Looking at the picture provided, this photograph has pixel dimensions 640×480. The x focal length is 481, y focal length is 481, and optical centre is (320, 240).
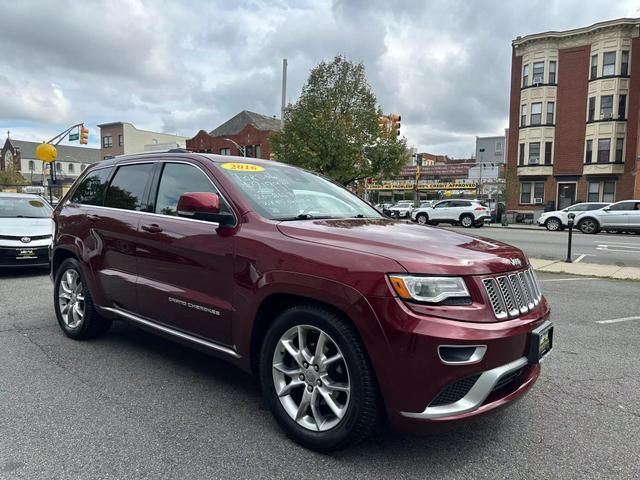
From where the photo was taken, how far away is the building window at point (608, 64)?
34188 mm

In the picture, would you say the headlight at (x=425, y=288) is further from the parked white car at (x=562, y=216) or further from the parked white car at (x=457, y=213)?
the parked white car at (x=457, y=213)

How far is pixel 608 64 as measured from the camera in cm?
3438

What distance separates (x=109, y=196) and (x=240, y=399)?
2351 millimetres

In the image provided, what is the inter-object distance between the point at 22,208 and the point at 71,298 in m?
6.17

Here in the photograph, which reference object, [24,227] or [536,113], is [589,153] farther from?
[24,227]

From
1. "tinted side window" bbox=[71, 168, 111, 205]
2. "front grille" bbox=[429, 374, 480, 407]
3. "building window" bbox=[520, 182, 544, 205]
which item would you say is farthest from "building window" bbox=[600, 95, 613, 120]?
"front grille" bbox=[429, 374, 480, 407]

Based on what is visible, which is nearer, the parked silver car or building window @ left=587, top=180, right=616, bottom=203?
the parked silver car

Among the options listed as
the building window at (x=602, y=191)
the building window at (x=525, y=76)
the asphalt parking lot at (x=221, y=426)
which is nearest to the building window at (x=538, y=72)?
the building window at (x=525, y=76)

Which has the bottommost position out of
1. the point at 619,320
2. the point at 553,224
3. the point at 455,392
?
the point at 619,320

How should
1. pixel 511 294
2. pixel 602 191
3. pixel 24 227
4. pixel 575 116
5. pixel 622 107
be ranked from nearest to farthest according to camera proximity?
pixel 511 294, pixel 24 227, pixel 622 107, pixel 602 191, pixel 575 116

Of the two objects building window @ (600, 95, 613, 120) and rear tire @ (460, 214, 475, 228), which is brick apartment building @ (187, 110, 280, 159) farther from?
building window @ (600, 95, 613, 120)

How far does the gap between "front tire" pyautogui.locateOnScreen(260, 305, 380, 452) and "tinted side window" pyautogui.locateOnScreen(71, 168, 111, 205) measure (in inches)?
107

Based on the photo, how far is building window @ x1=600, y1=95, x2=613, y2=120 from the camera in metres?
34.4

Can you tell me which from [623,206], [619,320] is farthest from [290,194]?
[623,206]
